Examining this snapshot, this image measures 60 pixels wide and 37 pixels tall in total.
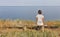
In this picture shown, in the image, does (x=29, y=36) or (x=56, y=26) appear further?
(x=56, y=26)

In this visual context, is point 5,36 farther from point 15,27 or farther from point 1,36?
point 15,27

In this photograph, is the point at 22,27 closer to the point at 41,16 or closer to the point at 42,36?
the point at 41,16

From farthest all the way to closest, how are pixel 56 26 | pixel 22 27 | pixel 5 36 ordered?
pixel 56 26, pixel 22 27, pixel 5 36

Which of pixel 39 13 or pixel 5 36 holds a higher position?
pixel 39 13

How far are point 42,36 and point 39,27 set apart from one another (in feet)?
8.87

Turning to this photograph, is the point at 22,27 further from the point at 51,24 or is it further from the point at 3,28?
the point at 51,24

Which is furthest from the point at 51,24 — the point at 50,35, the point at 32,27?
the point at 50,35

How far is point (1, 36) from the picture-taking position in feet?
27.1

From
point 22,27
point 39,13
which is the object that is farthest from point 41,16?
point 22,27

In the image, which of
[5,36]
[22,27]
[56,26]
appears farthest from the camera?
[56,26]

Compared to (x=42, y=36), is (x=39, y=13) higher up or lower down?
higher up

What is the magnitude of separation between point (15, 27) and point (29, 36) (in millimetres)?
3038

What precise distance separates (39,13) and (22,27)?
3.12ft

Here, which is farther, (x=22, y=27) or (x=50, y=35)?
(x=22, y=27)
